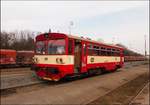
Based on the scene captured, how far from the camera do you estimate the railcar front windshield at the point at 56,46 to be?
39.3 feet

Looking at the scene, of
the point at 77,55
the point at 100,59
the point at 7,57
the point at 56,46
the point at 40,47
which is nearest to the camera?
the point at 56,46

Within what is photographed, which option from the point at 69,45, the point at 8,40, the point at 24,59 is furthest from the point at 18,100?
the point at 8,40

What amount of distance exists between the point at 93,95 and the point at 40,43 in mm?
5465

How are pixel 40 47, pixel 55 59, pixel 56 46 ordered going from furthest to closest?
pixel 40 47, pixel 56 46, pixel 55 59

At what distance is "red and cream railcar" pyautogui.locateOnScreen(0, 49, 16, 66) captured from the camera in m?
25.2

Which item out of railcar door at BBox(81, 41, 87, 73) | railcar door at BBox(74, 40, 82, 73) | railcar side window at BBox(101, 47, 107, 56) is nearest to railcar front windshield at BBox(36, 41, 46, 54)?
railcar door at BBox(74, 40, 82, 73)

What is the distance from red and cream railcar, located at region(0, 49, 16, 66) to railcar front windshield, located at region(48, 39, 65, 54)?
14.8 m

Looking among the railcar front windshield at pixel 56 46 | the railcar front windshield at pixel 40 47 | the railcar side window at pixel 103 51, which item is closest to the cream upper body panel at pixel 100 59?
the railcar side window at pixel 103 51

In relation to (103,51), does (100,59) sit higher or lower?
Answer: lower

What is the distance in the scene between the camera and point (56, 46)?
12.3 metres

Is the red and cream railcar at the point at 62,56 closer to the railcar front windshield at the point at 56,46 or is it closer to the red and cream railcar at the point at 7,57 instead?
the railcar front windshield at the point at 56,46

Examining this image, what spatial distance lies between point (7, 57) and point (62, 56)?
16478mm

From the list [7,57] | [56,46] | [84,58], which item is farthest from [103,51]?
[7,57]

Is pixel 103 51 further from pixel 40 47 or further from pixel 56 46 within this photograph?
pixel 40 47
